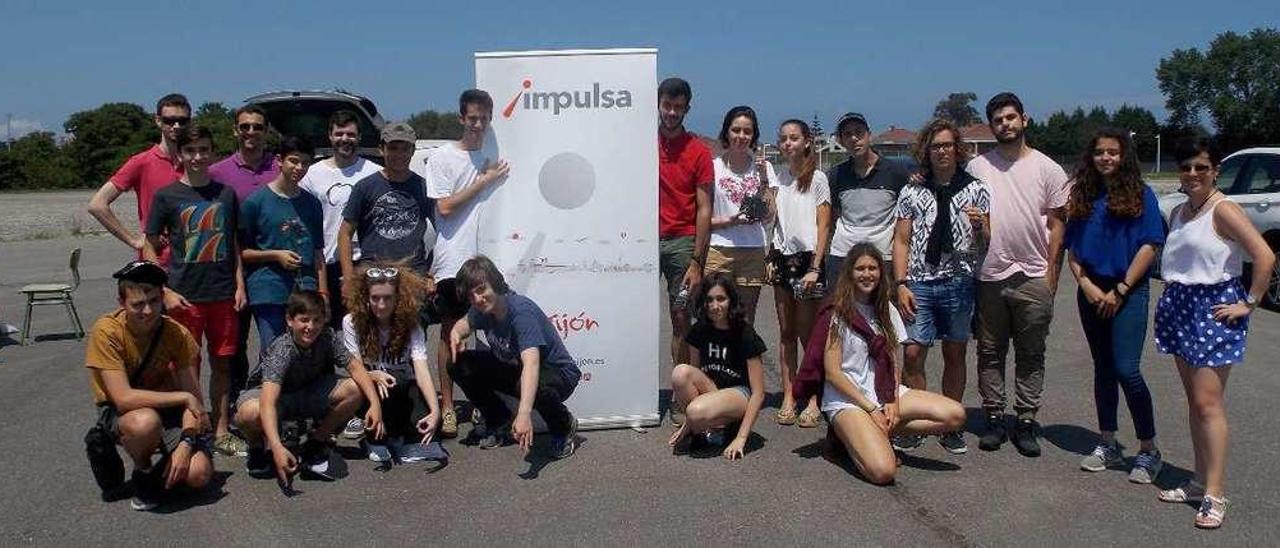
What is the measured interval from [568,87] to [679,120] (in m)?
0.68

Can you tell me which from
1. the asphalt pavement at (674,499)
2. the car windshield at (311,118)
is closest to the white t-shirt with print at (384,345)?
the asphalt pavement at (674,499)

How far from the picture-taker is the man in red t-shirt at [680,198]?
5.93m

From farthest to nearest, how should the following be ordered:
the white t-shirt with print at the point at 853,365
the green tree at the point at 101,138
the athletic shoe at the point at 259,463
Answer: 1. the green tree at the point at 101,138
2. the white t-shirt with print at the point at 853,365
3. the athletic shoe at the point at 259,463

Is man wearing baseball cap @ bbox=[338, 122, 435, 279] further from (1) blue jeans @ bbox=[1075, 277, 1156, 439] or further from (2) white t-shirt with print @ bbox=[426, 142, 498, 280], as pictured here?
(1) blue jeans @ bbox=[1075, 277, 1156, 439]

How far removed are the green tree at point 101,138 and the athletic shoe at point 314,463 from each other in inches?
2295

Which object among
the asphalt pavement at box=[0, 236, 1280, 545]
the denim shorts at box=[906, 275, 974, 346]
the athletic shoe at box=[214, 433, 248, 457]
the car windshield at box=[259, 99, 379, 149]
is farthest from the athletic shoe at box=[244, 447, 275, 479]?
the car windshield at box=[259, 99, 379, 149]

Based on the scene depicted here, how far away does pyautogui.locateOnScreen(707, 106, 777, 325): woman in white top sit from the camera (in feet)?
19.6

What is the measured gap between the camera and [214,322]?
5430 mm

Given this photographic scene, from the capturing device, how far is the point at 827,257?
6062mm

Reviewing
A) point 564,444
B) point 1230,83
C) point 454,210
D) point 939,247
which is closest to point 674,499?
point 564,444

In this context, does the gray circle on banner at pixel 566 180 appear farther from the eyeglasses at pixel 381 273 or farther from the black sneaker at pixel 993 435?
the black sneaker at pixel 993 435

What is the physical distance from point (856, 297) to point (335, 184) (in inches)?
115

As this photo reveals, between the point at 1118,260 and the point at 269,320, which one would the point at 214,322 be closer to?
the point at 269,320

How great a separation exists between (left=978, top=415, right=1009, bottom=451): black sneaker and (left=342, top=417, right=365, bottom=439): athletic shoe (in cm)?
328
